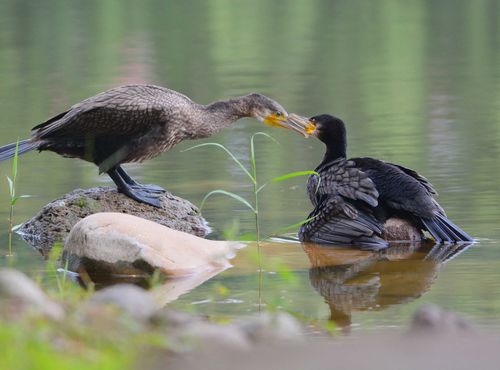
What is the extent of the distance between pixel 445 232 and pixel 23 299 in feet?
14.3

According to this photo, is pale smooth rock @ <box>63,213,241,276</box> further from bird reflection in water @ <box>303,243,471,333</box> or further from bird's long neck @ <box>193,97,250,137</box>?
bird's long neck @ <box>193,97,250,137</box>

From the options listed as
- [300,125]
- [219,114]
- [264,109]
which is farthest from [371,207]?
[219,114]

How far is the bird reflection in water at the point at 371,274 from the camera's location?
7695mm

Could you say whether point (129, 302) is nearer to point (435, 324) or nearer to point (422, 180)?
point (435, 324)

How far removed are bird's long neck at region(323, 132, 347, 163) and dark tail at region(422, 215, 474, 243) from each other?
61.5 inches

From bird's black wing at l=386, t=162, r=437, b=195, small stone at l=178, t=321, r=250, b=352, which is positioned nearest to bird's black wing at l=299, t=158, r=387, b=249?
bird's black wing at l=386, t=162, r=437, b=195

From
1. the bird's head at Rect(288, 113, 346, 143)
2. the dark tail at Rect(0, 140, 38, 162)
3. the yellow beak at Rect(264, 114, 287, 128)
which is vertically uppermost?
the yellow beak at Rect(264, 114, 287, 128)

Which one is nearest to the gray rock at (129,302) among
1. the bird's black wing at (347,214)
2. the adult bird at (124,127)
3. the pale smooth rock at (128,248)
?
the pale smooth rock at (128,248)

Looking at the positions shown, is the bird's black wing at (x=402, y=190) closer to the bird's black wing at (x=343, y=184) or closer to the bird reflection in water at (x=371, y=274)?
the bird's black wing at (x=343, y=184)

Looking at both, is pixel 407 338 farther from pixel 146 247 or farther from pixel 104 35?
pixel 104 35

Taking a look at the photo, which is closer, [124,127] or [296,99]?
[124,127]

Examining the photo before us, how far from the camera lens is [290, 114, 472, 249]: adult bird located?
362 inches

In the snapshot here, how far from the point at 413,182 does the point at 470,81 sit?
371 inches

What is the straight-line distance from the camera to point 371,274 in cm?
850
